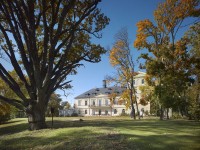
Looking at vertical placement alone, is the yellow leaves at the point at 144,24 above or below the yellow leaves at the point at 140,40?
above

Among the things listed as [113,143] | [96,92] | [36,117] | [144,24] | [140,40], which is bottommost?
[113,143]

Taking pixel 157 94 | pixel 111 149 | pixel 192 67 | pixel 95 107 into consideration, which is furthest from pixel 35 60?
pixel 95 107

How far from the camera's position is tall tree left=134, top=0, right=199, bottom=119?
28688mm

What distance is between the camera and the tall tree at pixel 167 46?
28.7 meters

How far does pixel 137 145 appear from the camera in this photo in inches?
433

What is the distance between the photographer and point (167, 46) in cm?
3050

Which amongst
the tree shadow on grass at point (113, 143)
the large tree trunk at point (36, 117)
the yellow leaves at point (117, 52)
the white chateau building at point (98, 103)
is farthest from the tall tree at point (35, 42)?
the white chateau building at point (98, 103)

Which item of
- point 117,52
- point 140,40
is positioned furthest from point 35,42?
point 117,52

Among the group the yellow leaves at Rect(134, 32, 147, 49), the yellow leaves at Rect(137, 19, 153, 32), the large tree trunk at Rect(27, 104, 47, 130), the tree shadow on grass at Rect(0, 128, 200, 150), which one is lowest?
the tree shadow on grass at Rect(0, 128, 200, 150)

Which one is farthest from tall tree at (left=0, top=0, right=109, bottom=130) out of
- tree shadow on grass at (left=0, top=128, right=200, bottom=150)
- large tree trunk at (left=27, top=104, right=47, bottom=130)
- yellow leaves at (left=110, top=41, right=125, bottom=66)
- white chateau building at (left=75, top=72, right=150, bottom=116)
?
white chateau building at (left=75, top=72, right=150, bottom=116)

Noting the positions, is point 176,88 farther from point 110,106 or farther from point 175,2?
point 110,106

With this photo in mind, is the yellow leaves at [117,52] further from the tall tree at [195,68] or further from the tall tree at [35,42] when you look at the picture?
the tall tree at [35,42]

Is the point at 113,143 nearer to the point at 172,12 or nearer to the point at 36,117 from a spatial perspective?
the point at 36,117

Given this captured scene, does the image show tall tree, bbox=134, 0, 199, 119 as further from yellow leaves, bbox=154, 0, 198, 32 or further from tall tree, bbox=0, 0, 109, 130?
tall tree, bbox=0, 0, 109, 130
